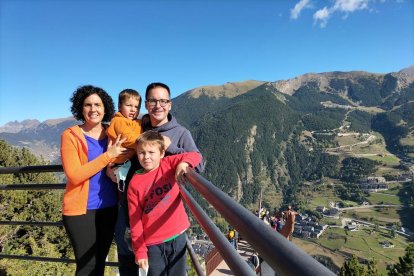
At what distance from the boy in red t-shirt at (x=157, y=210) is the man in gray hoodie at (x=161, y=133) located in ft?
0.66

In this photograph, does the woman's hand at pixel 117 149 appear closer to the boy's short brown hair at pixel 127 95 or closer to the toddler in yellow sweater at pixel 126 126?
the toddler in yellow sweater at pixel 126 126

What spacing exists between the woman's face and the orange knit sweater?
0.19m

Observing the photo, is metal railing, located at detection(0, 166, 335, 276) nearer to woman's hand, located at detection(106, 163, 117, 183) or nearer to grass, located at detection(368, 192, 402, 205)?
woman's hand, located at detection(106, 163, 117, 183)

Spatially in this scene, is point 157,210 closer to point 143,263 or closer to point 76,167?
point 143,263

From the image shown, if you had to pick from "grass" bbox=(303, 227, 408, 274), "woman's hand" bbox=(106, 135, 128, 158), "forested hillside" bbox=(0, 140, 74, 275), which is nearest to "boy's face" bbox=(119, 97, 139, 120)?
"woman's hand" bbox=(106, 135, 128, 158)

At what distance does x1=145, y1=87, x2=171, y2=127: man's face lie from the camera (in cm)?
304

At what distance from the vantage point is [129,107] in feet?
11.0

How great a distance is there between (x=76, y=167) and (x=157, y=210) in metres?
0.88

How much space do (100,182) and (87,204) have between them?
0.24 m

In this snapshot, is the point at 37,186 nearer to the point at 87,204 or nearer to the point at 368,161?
the point at 87,204

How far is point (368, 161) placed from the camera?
177750 mm

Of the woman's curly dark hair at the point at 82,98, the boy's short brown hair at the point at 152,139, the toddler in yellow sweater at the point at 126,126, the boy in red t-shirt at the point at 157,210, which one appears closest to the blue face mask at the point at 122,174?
the toddler in yellow sweater at the point at 126,126

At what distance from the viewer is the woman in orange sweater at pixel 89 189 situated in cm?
290

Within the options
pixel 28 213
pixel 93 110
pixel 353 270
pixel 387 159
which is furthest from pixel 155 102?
pixel 387 159
